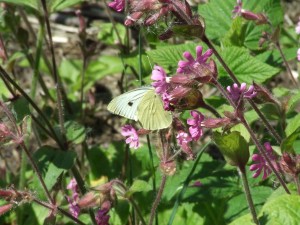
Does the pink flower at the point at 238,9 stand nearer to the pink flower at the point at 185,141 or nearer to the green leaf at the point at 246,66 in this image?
A: the green leaf at the point at 246,66

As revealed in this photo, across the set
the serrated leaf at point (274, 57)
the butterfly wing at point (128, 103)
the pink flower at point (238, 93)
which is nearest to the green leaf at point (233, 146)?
the pink flower at point (238, 93)

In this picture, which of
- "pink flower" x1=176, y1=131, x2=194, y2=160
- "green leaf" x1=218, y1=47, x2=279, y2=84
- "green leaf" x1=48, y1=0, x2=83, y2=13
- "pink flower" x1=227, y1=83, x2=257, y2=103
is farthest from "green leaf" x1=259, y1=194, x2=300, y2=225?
"green leaf" x1=48, y1=0, x2=83, y2=13

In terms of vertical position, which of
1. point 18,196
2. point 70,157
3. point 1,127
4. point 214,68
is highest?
point 214,68

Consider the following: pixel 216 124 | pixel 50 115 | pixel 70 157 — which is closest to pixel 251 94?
pixel 216 124

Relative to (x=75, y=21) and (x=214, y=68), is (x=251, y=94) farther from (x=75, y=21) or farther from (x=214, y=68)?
(x=75, y=21)

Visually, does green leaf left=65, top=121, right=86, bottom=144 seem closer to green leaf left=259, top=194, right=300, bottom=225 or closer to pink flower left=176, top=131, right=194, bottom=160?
pink flower left=176, top=131, right=194, bottom=160

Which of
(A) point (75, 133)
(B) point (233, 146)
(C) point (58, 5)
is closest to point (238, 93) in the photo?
(B) point (233, 146)
